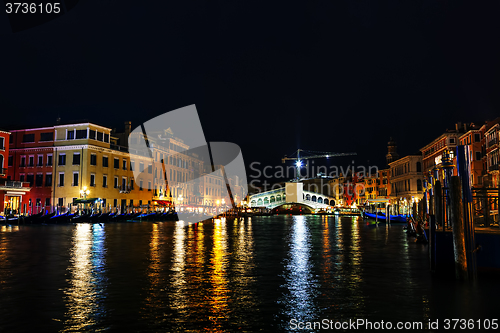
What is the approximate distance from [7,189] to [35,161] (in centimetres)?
741

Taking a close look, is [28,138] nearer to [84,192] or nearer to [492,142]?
[84,192]

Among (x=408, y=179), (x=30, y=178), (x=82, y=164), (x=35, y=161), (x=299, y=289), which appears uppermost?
(x=408, y=179)

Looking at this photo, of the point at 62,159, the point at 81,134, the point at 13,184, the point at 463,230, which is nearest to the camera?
the point at 463,230

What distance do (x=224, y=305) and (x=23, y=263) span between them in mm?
7002

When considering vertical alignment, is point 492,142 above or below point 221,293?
above

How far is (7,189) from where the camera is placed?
37906mm

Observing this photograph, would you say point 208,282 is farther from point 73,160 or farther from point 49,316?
point 73,160

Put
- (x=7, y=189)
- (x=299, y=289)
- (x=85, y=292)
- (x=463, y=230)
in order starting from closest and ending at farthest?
(x=85, y=292) < (x=299, y=289) < (x=463, y=230) < (x=7, y=189)

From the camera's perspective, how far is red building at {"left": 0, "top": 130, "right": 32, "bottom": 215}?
3753 centimetres

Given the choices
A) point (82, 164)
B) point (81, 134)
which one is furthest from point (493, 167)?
point (81, 134)

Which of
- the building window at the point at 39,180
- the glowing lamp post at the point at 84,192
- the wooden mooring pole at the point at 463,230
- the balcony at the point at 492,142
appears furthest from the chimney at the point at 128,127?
the wooden mooring pole at the point at 463,230

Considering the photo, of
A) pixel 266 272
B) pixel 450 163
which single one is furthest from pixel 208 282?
pixel 450 163

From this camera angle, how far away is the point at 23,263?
11133mm

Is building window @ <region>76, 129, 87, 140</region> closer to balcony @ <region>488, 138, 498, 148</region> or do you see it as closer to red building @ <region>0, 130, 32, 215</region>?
red building @ <region>0, 130, 32, 215</region>
